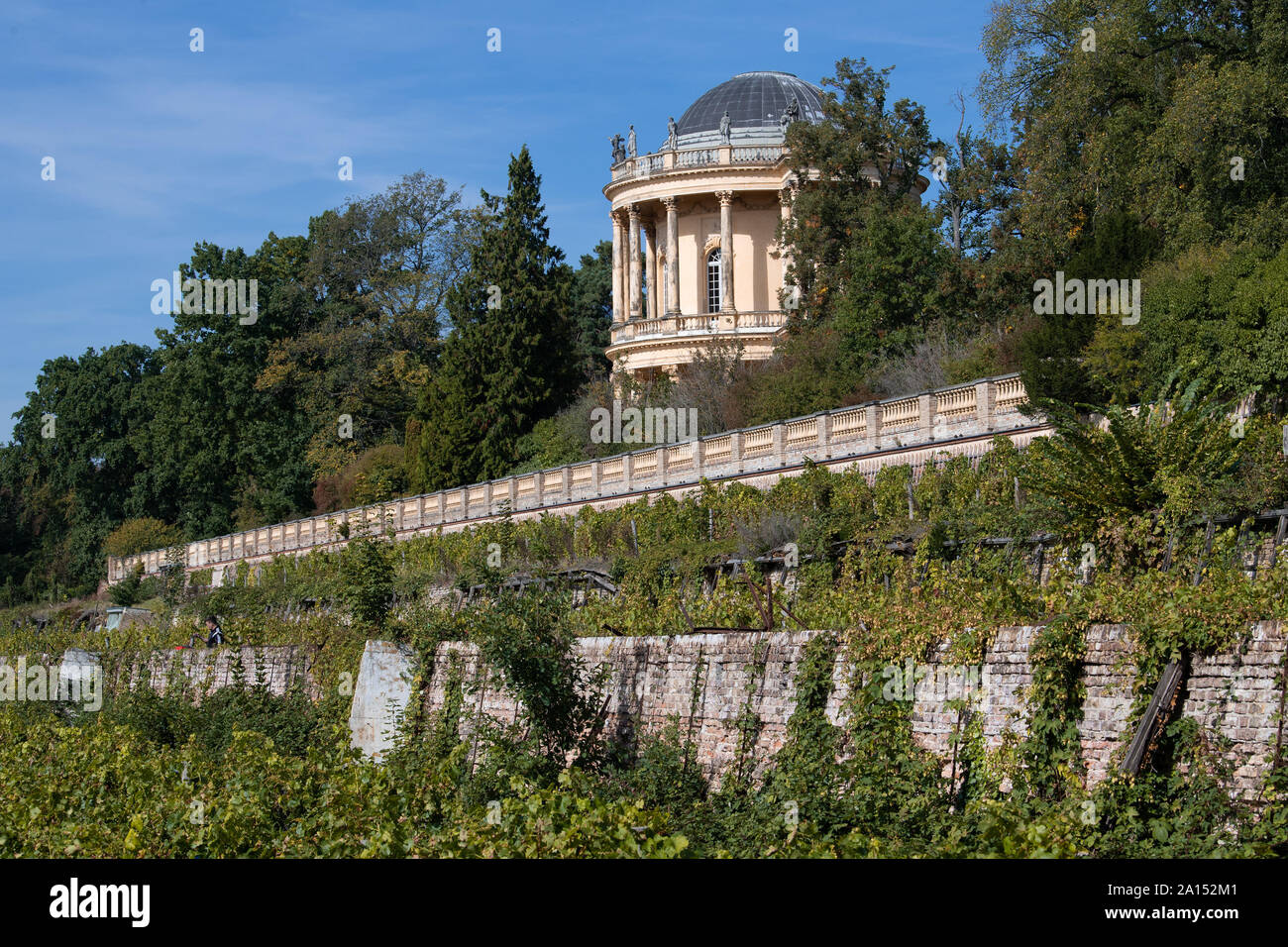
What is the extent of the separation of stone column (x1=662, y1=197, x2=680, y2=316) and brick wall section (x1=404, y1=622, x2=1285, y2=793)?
3767 centimetres

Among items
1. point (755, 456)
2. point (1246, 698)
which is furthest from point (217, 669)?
point (1246, 698)

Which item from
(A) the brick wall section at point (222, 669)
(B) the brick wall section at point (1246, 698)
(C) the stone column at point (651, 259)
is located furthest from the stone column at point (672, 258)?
(B) the brick wall section at point (1246, 698)

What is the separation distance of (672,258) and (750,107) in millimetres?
7454

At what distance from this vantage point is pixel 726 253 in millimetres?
54000

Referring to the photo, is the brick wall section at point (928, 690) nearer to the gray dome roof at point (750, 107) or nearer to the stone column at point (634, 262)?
the stone column at point (634, 262)

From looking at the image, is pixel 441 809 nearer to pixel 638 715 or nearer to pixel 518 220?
pixel 638 715

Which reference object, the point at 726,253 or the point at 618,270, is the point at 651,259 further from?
the point at 726,253

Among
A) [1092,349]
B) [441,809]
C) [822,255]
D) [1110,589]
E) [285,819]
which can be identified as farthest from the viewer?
[822,255]

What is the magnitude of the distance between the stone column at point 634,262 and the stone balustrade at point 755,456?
53.3 ft

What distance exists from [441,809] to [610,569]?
11121mm

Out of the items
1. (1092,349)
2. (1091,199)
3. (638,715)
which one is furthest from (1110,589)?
(1091,199)

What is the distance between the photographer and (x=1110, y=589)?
475 inches

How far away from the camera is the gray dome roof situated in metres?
56.4
